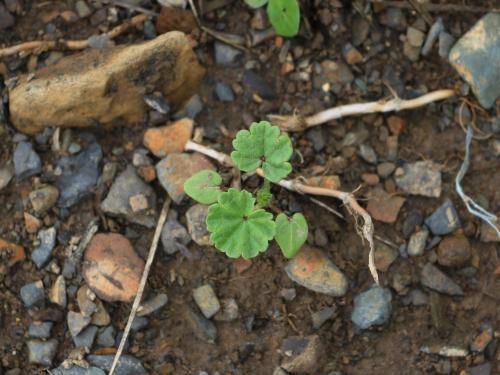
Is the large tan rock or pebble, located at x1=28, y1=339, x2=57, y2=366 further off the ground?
the large tan rock

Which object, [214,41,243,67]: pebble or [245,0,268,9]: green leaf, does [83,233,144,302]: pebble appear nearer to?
[214,41,243,67]: pebble

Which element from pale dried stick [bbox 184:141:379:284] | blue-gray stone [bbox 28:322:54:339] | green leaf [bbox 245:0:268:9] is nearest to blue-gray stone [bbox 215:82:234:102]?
pale dried stick [bbox 184:141:379:284]

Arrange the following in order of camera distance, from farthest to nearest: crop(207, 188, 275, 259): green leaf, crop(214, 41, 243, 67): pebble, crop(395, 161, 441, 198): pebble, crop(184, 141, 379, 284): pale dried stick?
1. crop(214, 41, 243, 67): pebble
2. crop(395, 161, 441, 198): pebble
3. crop(184, 141, 379, 284): pale dried stick
4. crop(207, 188, 275, 259): green leaf

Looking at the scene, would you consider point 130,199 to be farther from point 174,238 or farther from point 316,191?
point 316,191

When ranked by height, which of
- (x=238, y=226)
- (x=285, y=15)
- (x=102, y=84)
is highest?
(x=285, y=15)

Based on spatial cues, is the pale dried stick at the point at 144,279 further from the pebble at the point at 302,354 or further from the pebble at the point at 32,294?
the pebble at the point at 302,354

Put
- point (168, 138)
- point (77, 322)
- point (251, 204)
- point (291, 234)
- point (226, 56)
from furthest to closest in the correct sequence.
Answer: point (226, 56) → point (168, 138) → point (77, 322) → point (291, 234) → point (251, 204)

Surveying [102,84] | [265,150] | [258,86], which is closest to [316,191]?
[265,150]
